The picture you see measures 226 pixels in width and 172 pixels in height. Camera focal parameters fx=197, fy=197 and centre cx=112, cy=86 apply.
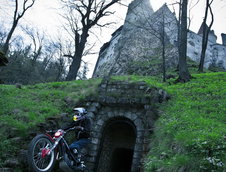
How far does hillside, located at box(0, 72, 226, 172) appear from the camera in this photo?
14.6 feet

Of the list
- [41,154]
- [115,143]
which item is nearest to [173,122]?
[115,143]

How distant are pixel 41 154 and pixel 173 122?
419cm

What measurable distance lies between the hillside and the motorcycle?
1.14m

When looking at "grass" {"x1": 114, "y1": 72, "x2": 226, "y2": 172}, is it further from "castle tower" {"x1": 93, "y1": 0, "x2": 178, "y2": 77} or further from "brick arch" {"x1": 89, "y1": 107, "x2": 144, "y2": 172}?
"castle tower" {"x1": 93, "y1": 0, "x2": 178, "y2": 77}

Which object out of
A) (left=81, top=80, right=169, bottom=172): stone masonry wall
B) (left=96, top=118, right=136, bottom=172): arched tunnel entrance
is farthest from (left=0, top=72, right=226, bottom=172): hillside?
(left=96, top=118, right=136, bottom=172): arched tunnel entrance

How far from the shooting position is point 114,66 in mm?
24875

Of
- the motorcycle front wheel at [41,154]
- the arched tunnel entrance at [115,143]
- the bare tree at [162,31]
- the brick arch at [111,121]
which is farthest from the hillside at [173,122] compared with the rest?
the bare tree at [162,31]

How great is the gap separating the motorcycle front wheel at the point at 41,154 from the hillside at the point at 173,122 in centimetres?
110

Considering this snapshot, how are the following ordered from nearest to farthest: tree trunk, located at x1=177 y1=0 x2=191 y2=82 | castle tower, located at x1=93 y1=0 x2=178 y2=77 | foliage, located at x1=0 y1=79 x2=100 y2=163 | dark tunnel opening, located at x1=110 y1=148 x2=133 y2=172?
1. foliage, located at x1=0 y1=79 x2=100 y2=163
2. dark tunnel opening, located at x1=110 y1=148 x2=133 y2=172
3. tree trunk, located at x1=177 y1=0 x2=191 y2=82
4. castle tower, located at x1=93 y1=0 x2=178 y2=77

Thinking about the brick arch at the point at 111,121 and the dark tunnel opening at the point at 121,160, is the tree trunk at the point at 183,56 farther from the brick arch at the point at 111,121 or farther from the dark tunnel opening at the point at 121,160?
the dark tunnel opening at the point at 121,160

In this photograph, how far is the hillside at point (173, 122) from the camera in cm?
444

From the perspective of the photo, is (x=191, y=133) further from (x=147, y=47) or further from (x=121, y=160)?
(x=147, y=47)

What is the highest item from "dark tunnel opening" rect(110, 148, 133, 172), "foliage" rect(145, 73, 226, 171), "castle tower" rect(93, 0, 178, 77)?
"castle tower" rect(93, 0, 178, 77)

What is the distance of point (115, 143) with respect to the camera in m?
9.63
